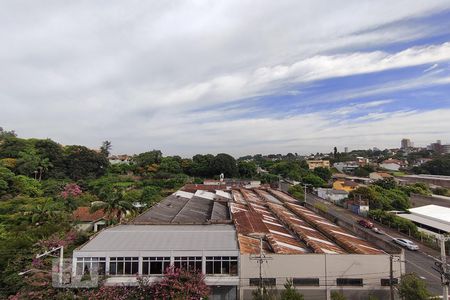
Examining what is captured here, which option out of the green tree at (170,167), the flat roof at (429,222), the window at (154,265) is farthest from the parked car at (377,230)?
the green tree at (170,167)

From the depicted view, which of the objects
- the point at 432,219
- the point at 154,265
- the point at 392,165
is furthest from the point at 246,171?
the point at 154,265

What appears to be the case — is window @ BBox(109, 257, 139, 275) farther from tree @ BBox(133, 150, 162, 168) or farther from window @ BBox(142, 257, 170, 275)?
tree @ BBox(133, 150, 162, 168)

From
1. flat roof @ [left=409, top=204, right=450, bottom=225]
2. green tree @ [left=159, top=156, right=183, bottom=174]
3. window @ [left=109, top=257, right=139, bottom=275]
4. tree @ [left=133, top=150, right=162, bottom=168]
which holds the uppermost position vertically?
tree @ [left=133, top=150, right=162, bottom=168]

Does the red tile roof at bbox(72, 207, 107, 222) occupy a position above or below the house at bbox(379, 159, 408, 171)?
below

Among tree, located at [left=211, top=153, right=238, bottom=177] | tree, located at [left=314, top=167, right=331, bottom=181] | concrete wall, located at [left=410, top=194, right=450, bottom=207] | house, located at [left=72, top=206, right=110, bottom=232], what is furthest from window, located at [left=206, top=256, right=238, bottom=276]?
tree, located at [left=314, top=167, right=331, bottom=181]

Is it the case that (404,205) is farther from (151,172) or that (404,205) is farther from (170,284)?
(151,172)

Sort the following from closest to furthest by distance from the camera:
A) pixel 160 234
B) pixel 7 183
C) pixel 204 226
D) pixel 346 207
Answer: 1. pixel 160 234
2. pixel 204 226
3. pixel 7 183
4. pixel 346 207

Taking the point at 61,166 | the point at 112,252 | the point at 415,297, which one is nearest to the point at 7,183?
Result: the point at 61,166
